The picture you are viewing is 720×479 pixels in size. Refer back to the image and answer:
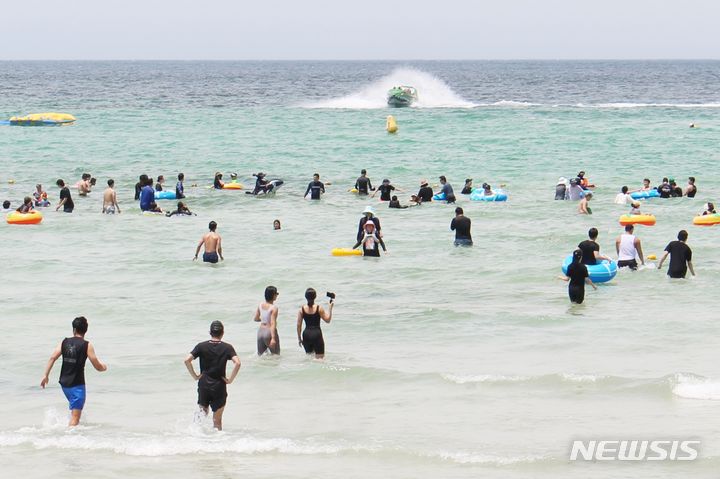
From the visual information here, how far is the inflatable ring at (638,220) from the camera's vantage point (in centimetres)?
2858

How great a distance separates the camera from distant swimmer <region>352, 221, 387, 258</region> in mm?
24344

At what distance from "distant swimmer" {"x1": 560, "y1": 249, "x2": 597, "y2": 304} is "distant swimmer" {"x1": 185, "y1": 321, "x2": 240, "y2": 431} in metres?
9.04

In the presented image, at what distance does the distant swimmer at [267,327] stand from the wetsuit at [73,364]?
3.47 meters

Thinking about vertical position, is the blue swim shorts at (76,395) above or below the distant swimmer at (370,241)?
below

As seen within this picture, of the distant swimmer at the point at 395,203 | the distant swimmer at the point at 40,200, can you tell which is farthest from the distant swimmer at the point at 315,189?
the distant swimmer at the point at 40,200

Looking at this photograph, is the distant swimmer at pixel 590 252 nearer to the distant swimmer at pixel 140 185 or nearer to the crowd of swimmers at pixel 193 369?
the crowd of swimmers at pixel 193 369

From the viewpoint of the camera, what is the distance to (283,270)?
23.7 metres

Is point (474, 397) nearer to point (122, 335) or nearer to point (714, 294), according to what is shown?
point (122, 335)

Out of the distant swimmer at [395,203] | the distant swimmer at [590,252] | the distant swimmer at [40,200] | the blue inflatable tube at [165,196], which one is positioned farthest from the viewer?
the blue inflatable tube at [165,196]

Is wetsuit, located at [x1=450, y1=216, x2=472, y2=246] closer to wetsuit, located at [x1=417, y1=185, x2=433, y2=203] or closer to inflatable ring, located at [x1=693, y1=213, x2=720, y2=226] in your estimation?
inflatable ring, located at [x1=693, y1=213, x2=720, y2=226]

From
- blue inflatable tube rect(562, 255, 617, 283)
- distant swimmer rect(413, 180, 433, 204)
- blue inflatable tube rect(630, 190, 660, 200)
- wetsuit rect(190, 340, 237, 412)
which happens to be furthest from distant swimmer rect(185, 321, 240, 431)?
blue inflatable tube rect(630, 190, 660, 200)

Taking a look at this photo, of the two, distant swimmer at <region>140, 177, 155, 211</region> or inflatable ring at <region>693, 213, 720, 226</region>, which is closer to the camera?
inflatable ring at <region>693, 213, 720, 226</region>

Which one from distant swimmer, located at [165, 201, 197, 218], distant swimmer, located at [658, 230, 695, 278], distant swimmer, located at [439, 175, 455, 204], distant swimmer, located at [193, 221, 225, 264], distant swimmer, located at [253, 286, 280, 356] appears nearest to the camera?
distant swimmer, located at [253, 286, 280, 356]

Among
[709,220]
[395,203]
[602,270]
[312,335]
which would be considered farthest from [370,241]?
[709,220]
